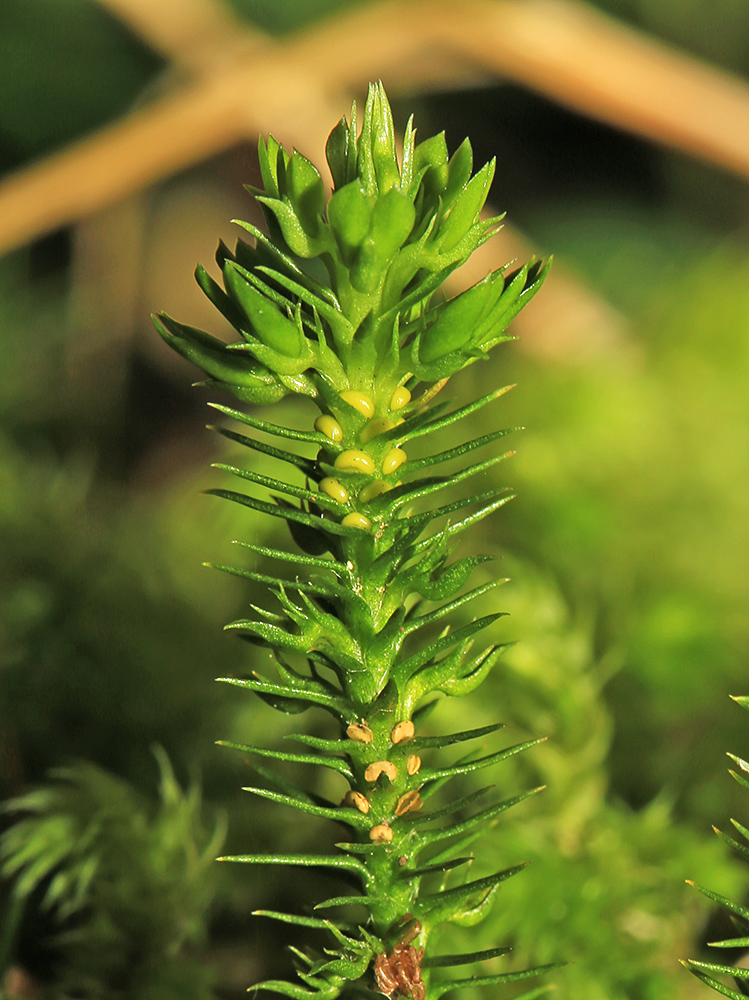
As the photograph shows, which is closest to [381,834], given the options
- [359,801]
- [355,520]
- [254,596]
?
[359,801]

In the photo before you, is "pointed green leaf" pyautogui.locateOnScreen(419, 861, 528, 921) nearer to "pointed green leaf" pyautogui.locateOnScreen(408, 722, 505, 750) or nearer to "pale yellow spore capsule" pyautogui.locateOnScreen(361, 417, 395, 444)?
"pointed green leaf" pyautogui.locateOnScreen(408, 722, 505, 750)

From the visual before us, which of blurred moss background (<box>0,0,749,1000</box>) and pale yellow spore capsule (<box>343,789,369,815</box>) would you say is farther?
blurred moss background (<box>0,0,749,1000</box>)

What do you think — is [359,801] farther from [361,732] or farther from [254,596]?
[254,596]

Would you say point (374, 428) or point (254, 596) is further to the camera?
point (254, 596)

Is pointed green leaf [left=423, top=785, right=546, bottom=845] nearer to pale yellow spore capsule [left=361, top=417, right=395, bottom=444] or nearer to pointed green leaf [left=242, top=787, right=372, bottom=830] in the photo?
pointed green leaf [left=242, top=787, right=372, bottom=830]

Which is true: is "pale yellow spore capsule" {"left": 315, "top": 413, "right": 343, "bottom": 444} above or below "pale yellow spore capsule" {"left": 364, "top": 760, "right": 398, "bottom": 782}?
above

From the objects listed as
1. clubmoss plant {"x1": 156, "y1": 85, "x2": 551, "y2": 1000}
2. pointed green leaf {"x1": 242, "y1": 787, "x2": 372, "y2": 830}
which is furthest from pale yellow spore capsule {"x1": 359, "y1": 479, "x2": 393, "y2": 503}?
pointed green leaf {"x1": 242, "y1": 787, "x2": 372, "y2": 830}

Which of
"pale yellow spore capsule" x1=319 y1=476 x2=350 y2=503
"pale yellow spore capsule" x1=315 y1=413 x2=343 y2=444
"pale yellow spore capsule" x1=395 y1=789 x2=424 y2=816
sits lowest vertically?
"pale yellow spore capsule" x1=395 y1=789 x2=424 y2=816

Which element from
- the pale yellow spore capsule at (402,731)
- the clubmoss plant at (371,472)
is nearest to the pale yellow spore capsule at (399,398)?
the clubmoss plant at (371,472)

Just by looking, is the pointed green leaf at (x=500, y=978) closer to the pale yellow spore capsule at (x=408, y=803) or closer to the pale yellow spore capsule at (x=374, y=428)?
the pale yellow spore capsule at (x=408, y=803)
